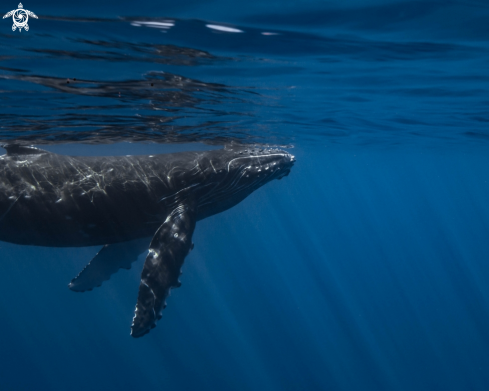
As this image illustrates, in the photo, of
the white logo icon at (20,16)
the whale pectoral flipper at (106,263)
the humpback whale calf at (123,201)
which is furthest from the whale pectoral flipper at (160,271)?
the white logo icon at (20,16)

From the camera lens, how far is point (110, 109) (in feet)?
47.0

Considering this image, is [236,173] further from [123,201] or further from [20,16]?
[20,16]

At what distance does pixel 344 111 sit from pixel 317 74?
21.1 feet

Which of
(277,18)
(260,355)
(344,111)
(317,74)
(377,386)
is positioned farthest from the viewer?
(260,355)

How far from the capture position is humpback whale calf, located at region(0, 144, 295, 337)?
7.64 meters

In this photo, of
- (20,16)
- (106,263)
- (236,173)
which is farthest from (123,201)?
(20,16)

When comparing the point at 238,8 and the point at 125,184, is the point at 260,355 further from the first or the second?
the point at 238,8

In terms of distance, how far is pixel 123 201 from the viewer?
28.4 ft

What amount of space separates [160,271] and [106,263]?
391cm

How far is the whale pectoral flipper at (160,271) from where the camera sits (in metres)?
7.28

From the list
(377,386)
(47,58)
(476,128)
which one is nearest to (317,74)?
(47,58)

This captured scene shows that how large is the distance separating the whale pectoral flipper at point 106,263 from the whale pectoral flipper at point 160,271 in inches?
110

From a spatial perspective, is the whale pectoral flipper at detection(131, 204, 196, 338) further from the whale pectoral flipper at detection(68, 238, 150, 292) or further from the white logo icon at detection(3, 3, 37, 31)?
the white logo icon at detection(3, 3, 37, 31)

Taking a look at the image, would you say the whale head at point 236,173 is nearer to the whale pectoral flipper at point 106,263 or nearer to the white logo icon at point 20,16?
the whale pectoral flipper at point 106,263
